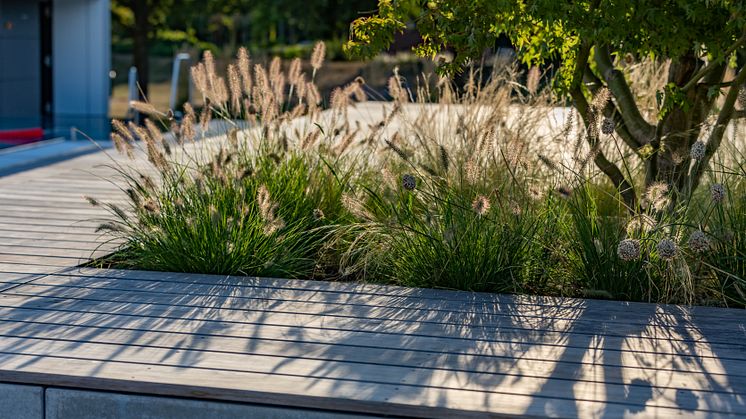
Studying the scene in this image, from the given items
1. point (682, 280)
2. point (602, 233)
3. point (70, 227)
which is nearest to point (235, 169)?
point (70, 227)

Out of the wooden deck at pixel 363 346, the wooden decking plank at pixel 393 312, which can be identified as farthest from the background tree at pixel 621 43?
the wooden deck at pixel 363 346

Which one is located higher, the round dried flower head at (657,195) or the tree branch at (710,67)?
the tree branch at (710,67)

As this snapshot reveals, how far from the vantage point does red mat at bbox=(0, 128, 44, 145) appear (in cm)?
1225

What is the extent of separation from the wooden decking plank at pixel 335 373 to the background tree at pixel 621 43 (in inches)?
53.9

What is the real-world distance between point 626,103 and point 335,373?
9.01 ft

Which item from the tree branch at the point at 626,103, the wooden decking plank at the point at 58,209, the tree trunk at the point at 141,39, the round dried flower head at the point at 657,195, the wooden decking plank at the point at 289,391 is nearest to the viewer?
the wooden decking plank at the point at 289,391

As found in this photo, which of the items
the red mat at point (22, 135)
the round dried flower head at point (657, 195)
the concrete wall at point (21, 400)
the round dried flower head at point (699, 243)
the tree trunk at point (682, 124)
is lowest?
the red mat at point (22, 135)

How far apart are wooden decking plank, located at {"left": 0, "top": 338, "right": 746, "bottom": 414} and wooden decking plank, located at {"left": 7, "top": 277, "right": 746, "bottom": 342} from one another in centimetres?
61

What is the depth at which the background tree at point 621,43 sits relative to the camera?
4156mm

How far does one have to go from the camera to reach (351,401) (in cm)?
288

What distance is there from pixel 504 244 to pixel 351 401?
1.58 meters

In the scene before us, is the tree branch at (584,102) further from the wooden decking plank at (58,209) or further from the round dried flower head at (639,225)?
the wooden decking plank at (58,209)

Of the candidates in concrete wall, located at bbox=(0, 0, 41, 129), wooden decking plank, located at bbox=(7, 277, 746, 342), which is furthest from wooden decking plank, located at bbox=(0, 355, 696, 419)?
concrete wall, located at bbox=(0, 0, 41, 129)

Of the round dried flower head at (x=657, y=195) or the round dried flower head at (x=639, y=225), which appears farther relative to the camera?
the round dried flower head at (x=639, y=225)
